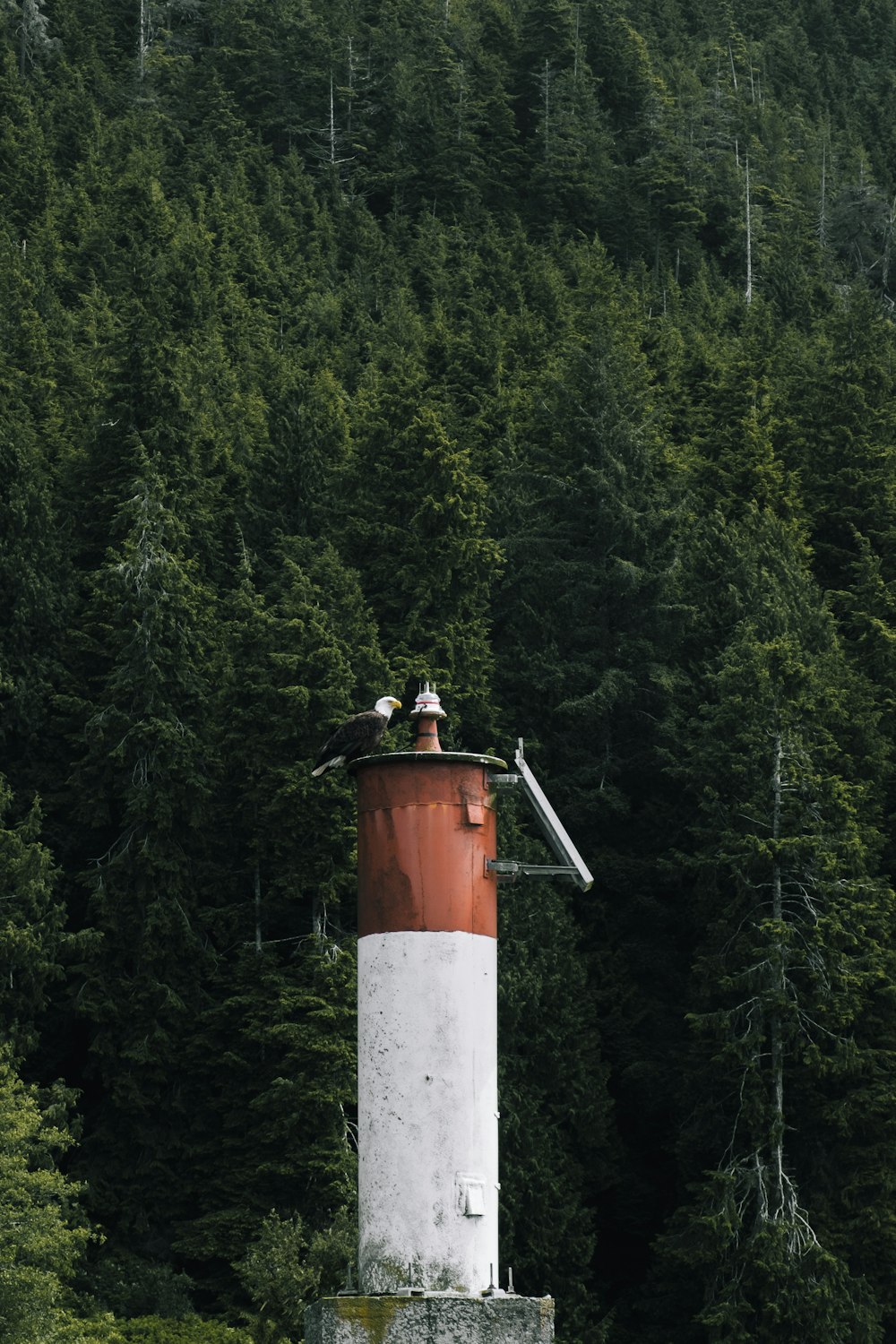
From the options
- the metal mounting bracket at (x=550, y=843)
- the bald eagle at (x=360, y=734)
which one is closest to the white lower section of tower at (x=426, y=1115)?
the metal mounting bracket at (x=550, y=843)

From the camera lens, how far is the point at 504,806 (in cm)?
4209

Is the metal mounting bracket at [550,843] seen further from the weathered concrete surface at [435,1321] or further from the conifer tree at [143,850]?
the conifer tree at [143,850]

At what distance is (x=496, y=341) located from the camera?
72.1 m

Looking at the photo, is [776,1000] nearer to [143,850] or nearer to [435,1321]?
[143,850]

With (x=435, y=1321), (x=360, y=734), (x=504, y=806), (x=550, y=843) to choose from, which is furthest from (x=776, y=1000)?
(x=435, y=1321)

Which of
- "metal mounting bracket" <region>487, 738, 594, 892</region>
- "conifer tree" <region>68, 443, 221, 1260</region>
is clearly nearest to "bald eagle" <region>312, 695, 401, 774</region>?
"metal mounting bracket" <region>487, 738, 594, 892</region>

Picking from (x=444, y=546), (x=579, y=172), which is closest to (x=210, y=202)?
(x=579, y=172)

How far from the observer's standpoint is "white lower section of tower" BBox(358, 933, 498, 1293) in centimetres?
1409

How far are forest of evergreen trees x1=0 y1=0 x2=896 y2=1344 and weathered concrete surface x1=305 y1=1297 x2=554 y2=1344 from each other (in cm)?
1954

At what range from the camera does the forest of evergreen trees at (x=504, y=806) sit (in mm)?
39281

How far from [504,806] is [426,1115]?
27876 millimetres

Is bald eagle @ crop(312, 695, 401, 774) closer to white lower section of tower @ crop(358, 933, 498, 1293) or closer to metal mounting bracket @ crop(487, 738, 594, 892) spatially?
metal mounting bracket @ crop(487, 738, 594, 892)

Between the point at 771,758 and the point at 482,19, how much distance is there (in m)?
100.0

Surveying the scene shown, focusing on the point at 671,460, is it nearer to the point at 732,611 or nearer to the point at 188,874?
the point at 732,611
